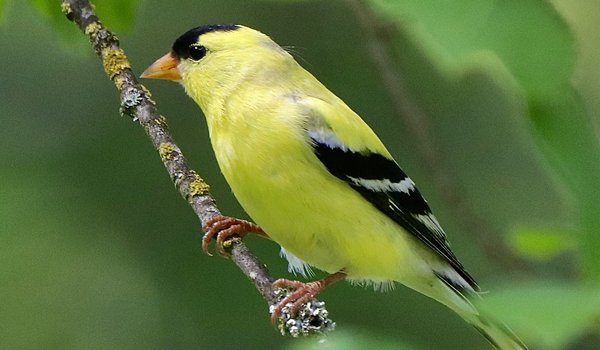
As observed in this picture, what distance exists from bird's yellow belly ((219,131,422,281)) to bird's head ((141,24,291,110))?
0.58 meters

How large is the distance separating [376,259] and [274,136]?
2.23 ft

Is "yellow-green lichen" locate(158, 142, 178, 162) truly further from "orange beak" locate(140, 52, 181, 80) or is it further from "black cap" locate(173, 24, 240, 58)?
"black cap" locate(173, 24, 240, 58)

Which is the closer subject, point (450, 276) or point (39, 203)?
point (450, 276)

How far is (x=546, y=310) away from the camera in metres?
0.79

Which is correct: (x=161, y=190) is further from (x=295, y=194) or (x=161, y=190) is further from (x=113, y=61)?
(x=295, y=194)

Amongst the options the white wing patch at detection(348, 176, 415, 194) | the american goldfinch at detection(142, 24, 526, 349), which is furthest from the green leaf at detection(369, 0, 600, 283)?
the white wing patch at detection(348, 176, 415, 194)

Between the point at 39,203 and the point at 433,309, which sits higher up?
the point at 39,203

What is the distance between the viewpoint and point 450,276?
3941 mm

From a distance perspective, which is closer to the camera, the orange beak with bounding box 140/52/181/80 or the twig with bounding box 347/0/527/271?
the twig with bounding box 347/0/527/271

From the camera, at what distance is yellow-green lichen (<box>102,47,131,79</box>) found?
3.29 metres

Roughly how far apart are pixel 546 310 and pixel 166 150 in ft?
8.01

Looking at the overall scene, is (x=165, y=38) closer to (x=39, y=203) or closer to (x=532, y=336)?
(x=39, y=203)

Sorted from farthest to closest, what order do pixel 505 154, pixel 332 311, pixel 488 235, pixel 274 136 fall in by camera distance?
pixel 505 154 < pixel 332 311 < pixel 488 235 < pixel 274 136


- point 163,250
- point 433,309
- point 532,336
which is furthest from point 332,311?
point 532,336
